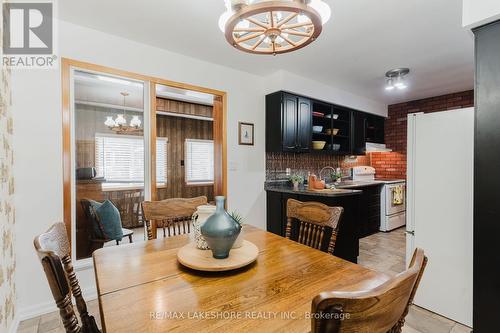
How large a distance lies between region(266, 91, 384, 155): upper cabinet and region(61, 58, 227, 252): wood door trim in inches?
30.3

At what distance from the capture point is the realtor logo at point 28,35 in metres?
1.87

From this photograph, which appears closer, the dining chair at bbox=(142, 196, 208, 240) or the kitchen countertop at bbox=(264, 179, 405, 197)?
the dining chair at bbox=(142, 196, 208, 240)

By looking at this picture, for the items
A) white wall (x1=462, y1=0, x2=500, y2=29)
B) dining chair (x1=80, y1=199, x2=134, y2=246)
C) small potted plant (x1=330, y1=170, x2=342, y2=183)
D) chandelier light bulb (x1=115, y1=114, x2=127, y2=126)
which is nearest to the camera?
white wall (x1=462, y1=0, x2=500, y2=29)

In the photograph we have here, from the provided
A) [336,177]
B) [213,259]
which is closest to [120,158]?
[213,259]

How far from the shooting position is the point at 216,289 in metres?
0.95

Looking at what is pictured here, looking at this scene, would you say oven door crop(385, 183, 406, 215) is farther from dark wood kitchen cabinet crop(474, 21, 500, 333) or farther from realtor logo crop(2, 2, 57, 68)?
realtor logo crop(2, 2, 57, 68)

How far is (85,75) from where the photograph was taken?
238cm

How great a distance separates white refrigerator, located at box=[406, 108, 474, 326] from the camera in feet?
6.19

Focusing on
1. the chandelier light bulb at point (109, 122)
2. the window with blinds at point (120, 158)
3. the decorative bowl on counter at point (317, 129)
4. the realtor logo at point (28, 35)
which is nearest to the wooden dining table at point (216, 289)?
the window with blinds at point (120, 158)

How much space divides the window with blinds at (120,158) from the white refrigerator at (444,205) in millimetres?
2827

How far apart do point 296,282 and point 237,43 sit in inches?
51.3

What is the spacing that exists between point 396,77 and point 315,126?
4.43 feet

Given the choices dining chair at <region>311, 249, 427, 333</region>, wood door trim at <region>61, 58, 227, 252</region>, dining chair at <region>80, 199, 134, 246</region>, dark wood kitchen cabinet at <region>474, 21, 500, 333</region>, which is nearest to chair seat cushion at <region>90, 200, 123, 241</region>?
dining chair at <region>80, 199, 134, 246</region>

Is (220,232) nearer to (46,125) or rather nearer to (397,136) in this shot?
(46,125)
